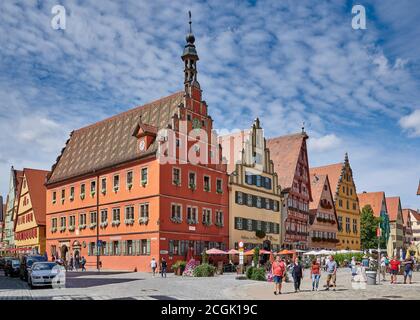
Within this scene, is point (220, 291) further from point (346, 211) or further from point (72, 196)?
point (346, 211)

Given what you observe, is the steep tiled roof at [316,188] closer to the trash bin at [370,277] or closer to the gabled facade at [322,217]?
the gabled facade at [322,217]

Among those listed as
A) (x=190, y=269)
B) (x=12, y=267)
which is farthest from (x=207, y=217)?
(x=12, y=267)

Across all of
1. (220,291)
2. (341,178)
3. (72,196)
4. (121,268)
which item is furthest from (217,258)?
(341,178)

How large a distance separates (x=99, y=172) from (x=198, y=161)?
1068 centimetres

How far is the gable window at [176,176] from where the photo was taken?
48.6 meters

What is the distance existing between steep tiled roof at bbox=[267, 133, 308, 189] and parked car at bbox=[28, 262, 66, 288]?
40.7 m

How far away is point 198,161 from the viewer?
169ft

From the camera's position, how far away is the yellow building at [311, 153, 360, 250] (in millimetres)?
82750

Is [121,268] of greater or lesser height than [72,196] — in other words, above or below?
below

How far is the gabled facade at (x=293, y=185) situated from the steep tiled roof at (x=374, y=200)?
3661cm

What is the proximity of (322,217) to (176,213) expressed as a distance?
33.4 meters

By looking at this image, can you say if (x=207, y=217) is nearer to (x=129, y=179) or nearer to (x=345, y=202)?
(x=129, y=179)

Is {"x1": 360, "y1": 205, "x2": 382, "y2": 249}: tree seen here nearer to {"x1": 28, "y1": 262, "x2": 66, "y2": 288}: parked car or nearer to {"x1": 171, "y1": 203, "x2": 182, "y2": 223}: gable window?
{"x1": 171, "y1": 203, "x2": 182, "y2": 223}: gable window

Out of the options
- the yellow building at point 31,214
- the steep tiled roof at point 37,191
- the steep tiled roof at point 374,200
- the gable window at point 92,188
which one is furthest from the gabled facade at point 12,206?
the steep tiled roof at point 374,200
